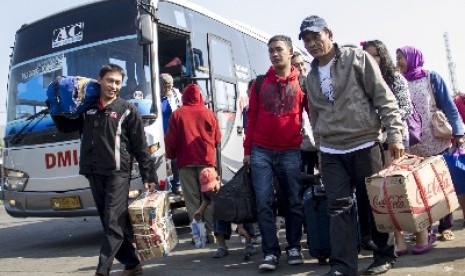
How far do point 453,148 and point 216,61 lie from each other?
4252 millimetres

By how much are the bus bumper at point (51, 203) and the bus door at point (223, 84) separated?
2221 millimetres

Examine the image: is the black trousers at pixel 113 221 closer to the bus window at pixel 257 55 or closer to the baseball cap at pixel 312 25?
the baseball cap at pixel 312 25

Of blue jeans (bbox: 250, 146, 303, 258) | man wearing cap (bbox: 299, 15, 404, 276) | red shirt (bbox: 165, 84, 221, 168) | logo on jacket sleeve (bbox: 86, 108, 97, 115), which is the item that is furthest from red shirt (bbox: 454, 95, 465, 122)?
logo on jacket sleeve (bbox: 86, 108, 97, 115)

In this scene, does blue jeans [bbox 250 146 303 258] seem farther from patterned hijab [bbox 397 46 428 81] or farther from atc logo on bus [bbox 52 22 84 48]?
atc logo on bus [bbox 52 22 84 48]

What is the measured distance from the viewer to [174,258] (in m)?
6.06

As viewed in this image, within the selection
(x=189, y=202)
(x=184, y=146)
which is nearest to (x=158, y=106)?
(x=184, y=146)

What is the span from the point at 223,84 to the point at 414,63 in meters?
3.93

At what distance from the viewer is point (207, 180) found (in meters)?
6.38

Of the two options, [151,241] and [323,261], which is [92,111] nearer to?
[151,241]

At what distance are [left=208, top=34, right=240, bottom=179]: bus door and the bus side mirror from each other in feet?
5.54

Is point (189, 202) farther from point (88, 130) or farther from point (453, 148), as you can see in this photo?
point (453, 148)

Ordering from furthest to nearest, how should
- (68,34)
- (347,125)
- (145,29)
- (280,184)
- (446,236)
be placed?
(68,34), (145,29), (446,236), (280,184), (347,125)

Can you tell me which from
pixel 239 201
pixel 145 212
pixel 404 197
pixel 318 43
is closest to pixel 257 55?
pixel 239 201

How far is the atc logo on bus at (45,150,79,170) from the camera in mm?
7160
